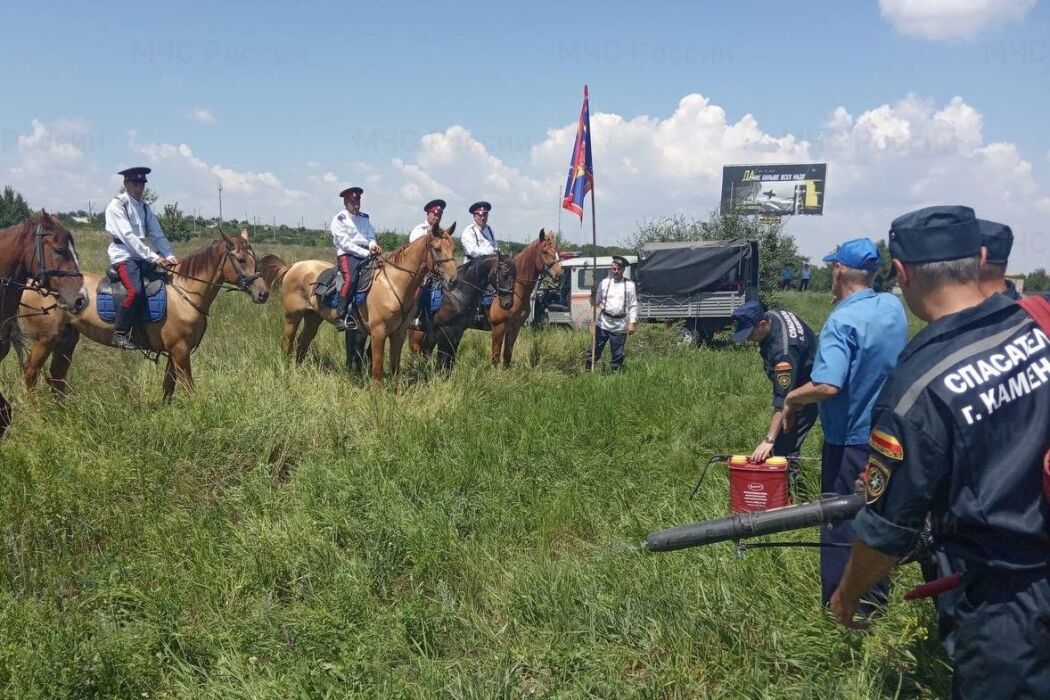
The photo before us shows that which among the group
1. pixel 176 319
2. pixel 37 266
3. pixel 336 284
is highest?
pixel 37 266

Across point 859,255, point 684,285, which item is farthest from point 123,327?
point 684,285

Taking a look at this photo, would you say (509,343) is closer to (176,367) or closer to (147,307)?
(176,367)

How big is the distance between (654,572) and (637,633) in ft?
1.47

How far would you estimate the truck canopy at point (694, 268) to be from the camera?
53.7 feet

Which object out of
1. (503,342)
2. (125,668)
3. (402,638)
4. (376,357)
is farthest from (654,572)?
(503,342)

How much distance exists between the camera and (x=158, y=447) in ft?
18.5

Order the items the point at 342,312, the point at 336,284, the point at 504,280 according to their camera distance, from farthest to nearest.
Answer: the point at 504,280
the point at 336,284
the point at 342,312

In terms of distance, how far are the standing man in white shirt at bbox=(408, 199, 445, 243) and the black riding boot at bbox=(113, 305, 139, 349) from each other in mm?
3470

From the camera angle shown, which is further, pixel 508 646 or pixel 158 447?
pixel 158 447

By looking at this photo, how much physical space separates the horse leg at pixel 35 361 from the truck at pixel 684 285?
34.9ft

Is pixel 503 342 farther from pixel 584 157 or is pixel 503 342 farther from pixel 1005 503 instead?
pixel 1005 503

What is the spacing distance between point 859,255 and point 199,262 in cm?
688

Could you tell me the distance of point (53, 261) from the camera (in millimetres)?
6586

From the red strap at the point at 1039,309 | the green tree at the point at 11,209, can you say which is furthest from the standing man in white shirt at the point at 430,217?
the green tree at the point at 11,209
